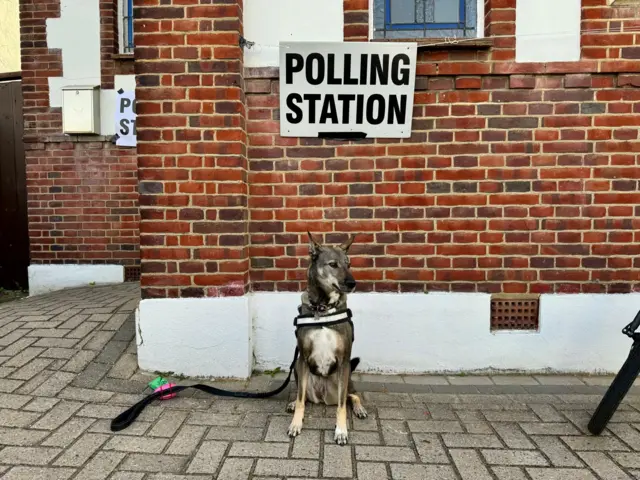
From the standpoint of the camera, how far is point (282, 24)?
137 inches

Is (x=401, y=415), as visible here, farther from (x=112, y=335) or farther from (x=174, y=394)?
(x=112, y=335)

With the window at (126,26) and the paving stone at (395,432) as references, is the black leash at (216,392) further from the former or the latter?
the window at (126,26)

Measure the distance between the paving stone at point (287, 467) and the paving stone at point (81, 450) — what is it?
953 millimetres

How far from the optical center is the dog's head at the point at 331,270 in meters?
2.59

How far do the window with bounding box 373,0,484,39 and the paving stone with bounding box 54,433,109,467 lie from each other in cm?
371

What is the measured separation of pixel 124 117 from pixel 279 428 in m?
4.93

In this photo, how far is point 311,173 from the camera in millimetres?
3541

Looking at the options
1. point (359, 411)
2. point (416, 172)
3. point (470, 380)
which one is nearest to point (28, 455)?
point (359, 411)

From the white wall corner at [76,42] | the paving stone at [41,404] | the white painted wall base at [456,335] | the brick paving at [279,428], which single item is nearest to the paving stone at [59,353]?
the brick paving at [279,428]

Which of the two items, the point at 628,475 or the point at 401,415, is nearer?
the point at 628,475

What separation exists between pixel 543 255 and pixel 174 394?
3076mm

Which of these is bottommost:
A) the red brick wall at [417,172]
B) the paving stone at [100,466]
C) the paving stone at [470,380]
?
the paving stone at [470,380]

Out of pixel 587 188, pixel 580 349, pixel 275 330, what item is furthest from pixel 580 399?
pixel 275 330

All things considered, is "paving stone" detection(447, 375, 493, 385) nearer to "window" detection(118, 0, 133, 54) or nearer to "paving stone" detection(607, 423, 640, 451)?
"paving stone" detection(607, 423, 640, 451)
